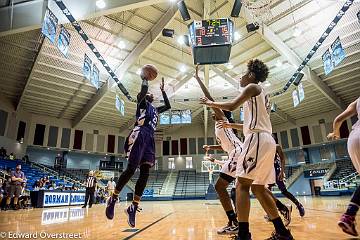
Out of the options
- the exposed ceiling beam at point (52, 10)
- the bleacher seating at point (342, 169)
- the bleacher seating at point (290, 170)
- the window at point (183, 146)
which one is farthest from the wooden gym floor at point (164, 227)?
the window at point (183, 146)

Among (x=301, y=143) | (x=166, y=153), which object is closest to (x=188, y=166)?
(x=166, y=153)

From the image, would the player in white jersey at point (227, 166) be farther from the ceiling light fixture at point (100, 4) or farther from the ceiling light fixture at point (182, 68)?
the ceiling light fixture at point (182, 68)

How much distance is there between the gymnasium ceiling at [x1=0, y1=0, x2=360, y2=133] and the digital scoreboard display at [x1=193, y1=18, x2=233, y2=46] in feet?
7.63

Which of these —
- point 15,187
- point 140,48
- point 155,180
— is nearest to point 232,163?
point 15,187

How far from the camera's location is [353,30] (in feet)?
44.3

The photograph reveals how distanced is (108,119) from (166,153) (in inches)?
302

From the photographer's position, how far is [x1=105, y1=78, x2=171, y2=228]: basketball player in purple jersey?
3.05 meters

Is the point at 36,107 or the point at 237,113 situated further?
the point at 237,113

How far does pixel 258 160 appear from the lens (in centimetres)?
220

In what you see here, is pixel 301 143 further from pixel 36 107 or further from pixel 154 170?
pixel 36 107

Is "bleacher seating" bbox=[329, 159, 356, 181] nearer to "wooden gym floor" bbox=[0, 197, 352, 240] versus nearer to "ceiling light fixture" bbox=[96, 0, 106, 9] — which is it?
"wooden gym floor" bbox=[0, 197, 352, 240]

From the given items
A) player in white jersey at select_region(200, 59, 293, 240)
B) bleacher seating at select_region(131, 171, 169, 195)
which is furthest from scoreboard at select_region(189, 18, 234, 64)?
bleacher seating at select_region(131, 171, 169, 195)

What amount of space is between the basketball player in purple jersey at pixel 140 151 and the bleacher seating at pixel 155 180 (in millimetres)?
22384

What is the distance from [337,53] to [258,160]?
36.5ft
